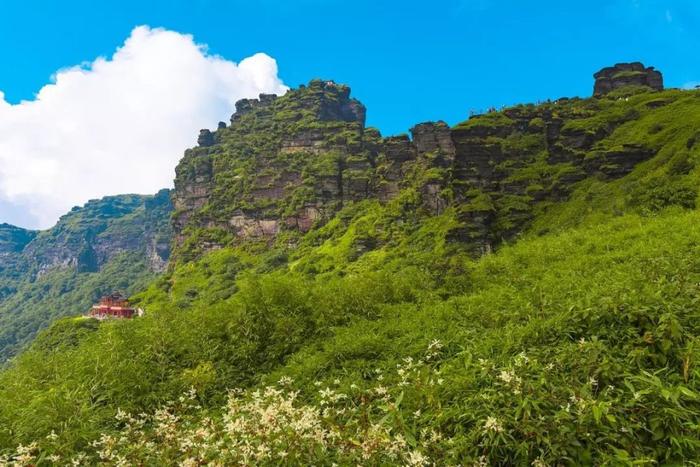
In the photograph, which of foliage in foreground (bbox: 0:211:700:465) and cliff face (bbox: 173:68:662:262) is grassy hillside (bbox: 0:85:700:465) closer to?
foliage in foreground (bbox: 0:211:700:465)

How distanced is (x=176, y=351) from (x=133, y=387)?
1380mm

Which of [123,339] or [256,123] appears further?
[256,123]

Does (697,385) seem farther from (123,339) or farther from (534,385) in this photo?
(123,339)

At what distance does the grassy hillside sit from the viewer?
187 inches

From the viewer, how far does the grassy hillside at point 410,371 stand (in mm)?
4758

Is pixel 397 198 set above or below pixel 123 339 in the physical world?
above

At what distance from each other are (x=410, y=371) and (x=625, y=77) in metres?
88.8

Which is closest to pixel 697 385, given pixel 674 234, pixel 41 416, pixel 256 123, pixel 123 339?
pixel 41 416

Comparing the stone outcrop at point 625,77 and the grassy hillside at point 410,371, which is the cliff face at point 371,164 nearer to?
the stone outcrop at point 625,77

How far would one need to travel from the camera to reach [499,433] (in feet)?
16.5

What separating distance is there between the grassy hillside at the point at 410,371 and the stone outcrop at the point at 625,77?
6970 centimetres

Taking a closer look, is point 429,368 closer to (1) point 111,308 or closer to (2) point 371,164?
(1) point 111,308

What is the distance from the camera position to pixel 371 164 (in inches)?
4003

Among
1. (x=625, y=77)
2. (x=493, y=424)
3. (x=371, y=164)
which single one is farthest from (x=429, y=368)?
(x=371, y=164)
